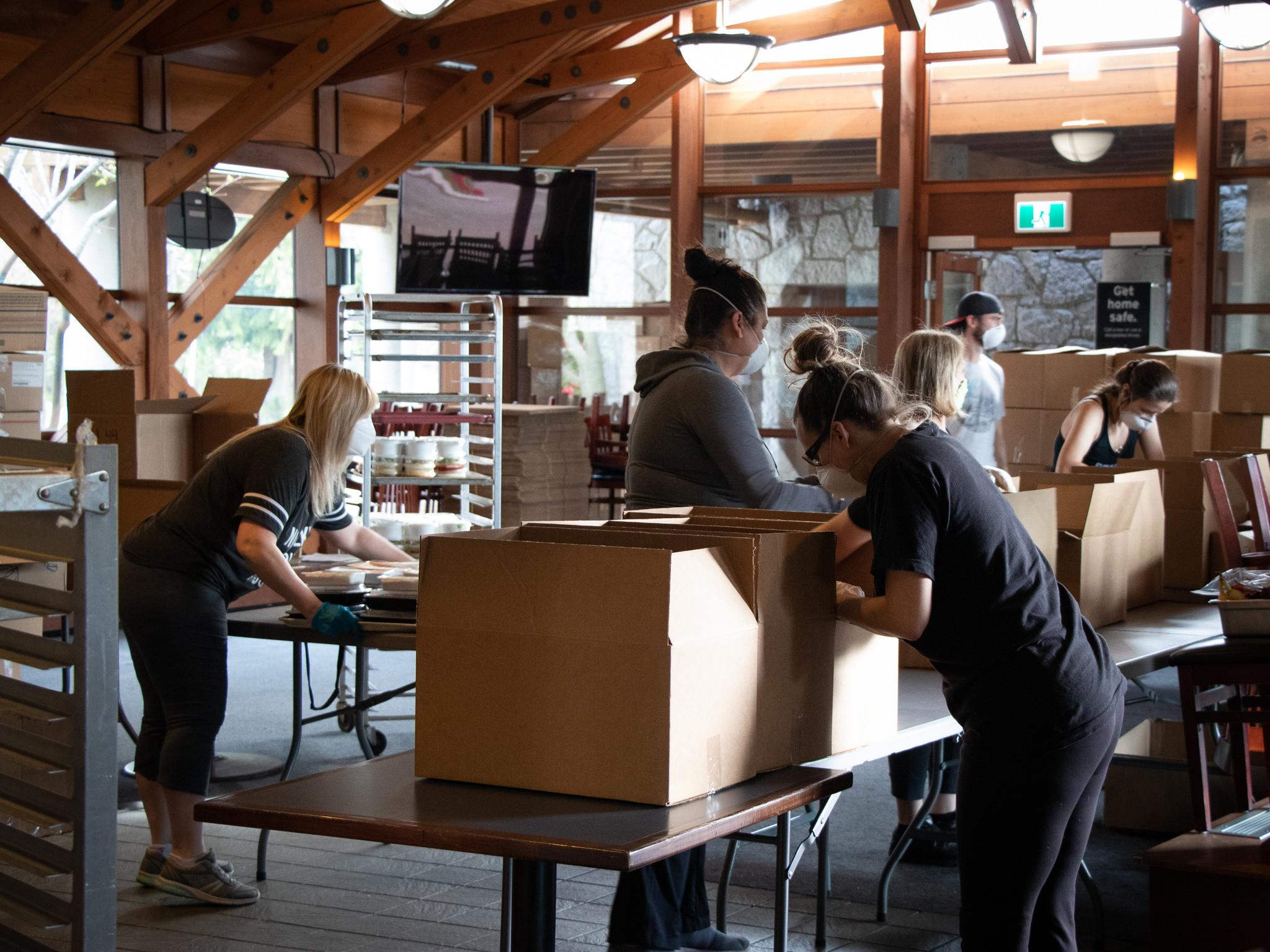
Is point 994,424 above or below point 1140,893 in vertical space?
above

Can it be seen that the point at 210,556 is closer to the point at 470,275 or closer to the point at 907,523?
the point at 907,523

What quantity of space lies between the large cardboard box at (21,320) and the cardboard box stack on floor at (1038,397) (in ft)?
13.8

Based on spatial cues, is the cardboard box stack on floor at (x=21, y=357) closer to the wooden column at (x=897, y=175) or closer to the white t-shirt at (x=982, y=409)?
the white t-shirt at (x=982, y=409)

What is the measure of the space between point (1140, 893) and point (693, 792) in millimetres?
2123

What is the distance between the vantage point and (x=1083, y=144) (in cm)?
873

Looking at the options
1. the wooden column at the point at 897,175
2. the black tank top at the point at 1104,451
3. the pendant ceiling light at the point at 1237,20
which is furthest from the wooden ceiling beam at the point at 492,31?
the black tank top at the point at 1104,451

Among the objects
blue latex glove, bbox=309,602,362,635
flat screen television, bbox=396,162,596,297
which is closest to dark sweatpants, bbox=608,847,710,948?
blue latex glove, bbox=309,602,362,635

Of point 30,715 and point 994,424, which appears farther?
point 994,424

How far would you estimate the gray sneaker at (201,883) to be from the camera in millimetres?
3172

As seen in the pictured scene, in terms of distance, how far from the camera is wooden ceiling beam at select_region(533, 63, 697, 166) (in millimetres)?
9367

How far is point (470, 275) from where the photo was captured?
8.13 meters

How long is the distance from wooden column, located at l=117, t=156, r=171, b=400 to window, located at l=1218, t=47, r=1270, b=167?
644cm

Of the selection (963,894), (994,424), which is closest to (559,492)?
(994,424)

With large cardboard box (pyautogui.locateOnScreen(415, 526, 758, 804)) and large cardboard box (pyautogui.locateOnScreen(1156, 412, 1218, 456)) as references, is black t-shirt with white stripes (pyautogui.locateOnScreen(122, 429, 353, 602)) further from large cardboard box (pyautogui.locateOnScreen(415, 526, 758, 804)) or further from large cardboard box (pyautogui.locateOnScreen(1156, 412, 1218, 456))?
large cardboard box (pyautogui.locateOnScreen(1156, 412, 1218, 456))
